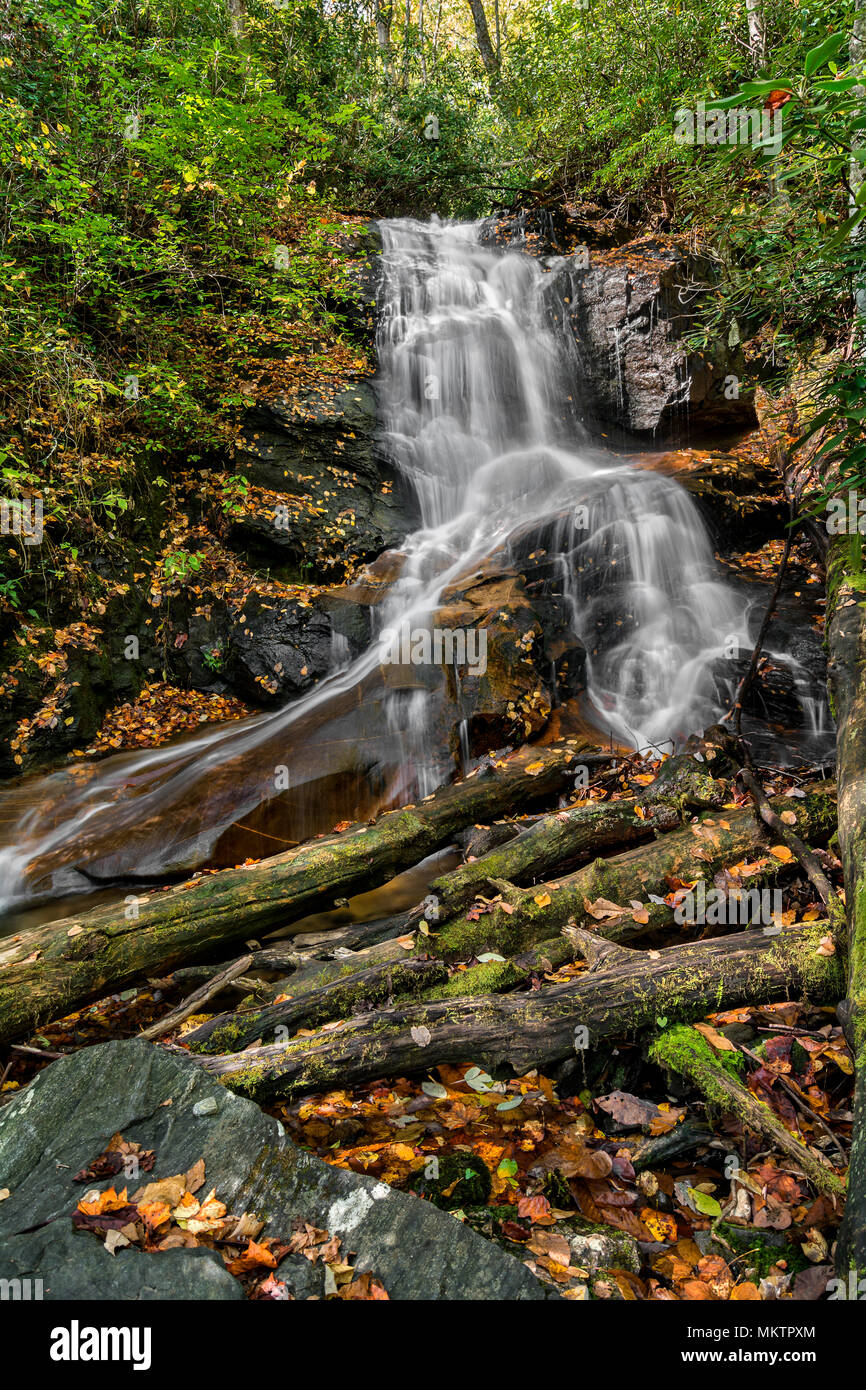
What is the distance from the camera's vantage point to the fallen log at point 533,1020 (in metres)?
2.94

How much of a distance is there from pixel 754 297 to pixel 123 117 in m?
7.99

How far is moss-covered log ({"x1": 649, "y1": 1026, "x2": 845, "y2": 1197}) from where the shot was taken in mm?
2252

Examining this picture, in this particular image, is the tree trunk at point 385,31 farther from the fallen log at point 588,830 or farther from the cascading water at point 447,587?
the fallen log at point 588,830

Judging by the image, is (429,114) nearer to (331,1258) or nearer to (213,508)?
(213,508)

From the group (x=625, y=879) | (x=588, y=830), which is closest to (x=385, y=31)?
(x=588, y=830)

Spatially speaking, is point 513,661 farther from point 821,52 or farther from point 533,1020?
point 821,52

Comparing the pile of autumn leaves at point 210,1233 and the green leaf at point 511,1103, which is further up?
the pile of autumn leaves at point 210,1233

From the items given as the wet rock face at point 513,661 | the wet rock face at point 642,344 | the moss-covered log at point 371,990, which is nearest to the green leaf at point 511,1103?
the moss-covered log at point 371,990

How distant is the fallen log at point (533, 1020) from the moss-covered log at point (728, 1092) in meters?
0.16
